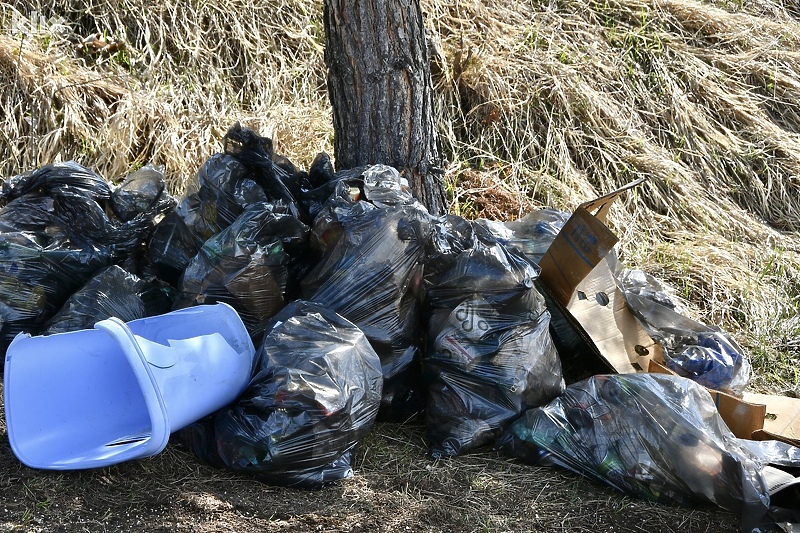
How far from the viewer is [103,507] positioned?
2207 mm

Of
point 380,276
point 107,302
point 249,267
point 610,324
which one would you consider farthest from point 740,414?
point 107,302

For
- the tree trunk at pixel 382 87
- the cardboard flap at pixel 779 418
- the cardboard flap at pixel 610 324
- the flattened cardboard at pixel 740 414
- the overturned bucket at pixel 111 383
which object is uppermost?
the tree trunk at pixel 382 87

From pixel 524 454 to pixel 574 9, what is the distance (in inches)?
151

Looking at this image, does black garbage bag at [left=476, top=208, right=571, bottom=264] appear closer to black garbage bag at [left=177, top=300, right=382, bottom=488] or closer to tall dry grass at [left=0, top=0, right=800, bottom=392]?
tall dry grass at [left=0, top=0, right=800, bottom=392]

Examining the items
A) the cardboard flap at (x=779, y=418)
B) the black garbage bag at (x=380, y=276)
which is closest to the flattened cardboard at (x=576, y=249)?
the black garbage bag at (x=380, y=276)

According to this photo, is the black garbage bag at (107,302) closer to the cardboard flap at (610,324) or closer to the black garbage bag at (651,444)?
the black garbage bag at (651,444)

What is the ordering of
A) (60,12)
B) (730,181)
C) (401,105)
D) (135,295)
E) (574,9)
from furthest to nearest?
(574,9), (730,181), (60,12), (401,105), (135,295)

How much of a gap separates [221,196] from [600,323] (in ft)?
4.92

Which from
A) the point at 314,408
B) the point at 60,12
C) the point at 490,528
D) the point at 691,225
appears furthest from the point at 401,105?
the point at 60,12

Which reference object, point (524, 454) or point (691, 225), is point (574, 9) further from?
point (524, 454)

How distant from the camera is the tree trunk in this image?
3316mm

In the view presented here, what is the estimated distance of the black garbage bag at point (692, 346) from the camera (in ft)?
10.2

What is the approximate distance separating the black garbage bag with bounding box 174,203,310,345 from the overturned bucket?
0.25 m

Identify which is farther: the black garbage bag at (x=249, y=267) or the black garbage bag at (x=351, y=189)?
the black garbage bag at (x=351, y=189)
